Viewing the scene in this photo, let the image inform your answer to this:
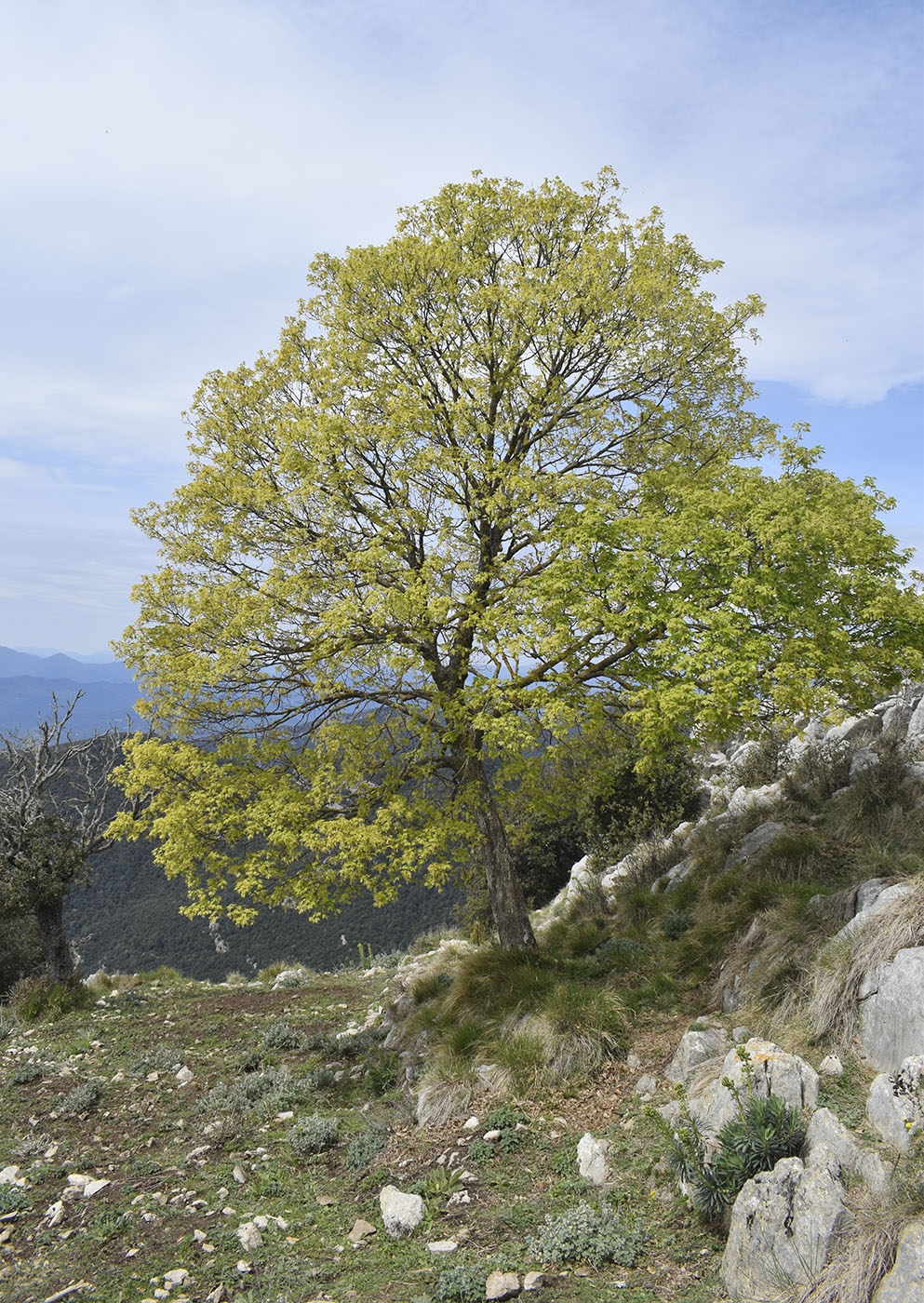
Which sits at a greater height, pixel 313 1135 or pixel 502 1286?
pixel 502 1286

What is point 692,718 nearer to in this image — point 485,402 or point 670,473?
point 670,473

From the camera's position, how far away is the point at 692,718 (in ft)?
27.1

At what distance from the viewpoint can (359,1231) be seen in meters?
6.53

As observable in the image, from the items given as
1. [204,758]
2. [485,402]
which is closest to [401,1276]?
[204,758]

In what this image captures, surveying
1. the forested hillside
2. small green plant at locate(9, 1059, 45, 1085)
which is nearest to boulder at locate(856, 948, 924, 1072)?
small green plant at locate(9, 1059, 45, 1085)

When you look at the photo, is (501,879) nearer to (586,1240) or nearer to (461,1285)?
(586,1240)

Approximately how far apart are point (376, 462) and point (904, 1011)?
365 inches

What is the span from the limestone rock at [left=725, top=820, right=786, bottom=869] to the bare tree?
12575 millimetres

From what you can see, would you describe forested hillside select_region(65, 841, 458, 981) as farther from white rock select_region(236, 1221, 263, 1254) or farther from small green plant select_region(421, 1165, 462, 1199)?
white rock select_region(236, 1221, 263, 1254)

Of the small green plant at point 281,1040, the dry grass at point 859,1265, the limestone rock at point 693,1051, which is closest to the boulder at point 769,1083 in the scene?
the limestone rock at point 693,1051

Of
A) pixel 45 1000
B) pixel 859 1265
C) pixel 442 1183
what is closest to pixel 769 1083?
pixel 859 1265

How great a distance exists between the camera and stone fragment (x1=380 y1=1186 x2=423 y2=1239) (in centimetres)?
641

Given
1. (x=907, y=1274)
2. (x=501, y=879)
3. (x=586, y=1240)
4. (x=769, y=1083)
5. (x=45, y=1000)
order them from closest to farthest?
(x=907, y=1274) → (x=586, y=1240) → (x=769, y=1083) → (x=501, y=879) → (x=45, y=1000)

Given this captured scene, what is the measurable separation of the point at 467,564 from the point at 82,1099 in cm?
934
